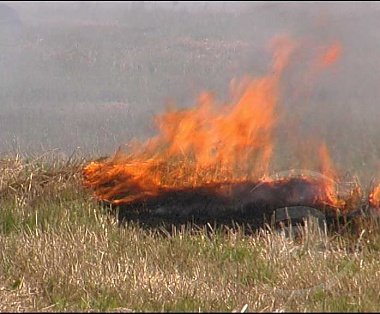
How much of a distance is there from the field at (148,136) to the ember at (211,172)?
18 centimetres

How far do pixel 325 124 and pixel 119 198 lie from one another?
2.21m

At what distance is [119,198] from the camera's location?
29.0 feet

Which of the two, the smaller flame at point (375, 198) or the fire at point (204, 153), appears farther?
the fire at point (204, 153)

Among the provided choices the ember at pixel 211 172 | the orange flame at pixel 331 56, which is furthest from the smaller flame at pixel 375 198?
the orange flame at pixel 331 56

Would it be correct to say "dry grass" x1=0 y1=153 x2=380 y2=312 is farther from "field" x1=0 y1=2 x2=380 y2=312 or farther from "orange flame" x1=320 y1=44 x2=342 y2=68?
"orange flame" x1=320 y1=44 x2=342 y2=68

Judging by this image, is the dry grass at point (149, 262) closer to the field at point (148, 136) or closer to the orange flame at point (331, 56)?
the field at point (148, 136)

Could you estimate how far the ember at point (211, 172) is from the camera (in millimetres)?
8789

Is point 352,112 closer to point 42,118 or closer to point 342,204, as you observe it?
point 342,204

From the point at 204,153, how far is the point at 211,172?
24 cm

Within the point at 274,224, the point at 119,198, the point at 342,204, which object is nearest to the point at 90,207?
the point at 119,198

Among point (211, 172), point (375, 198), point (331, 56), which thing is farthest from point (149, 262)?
point (331, 56)

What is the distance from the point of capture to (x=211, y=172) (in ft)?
29.2

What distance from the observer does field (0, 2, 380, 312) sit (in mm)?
6832

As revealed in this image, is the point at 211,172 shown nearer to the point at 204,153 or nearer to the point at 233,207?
the point at 204,153
